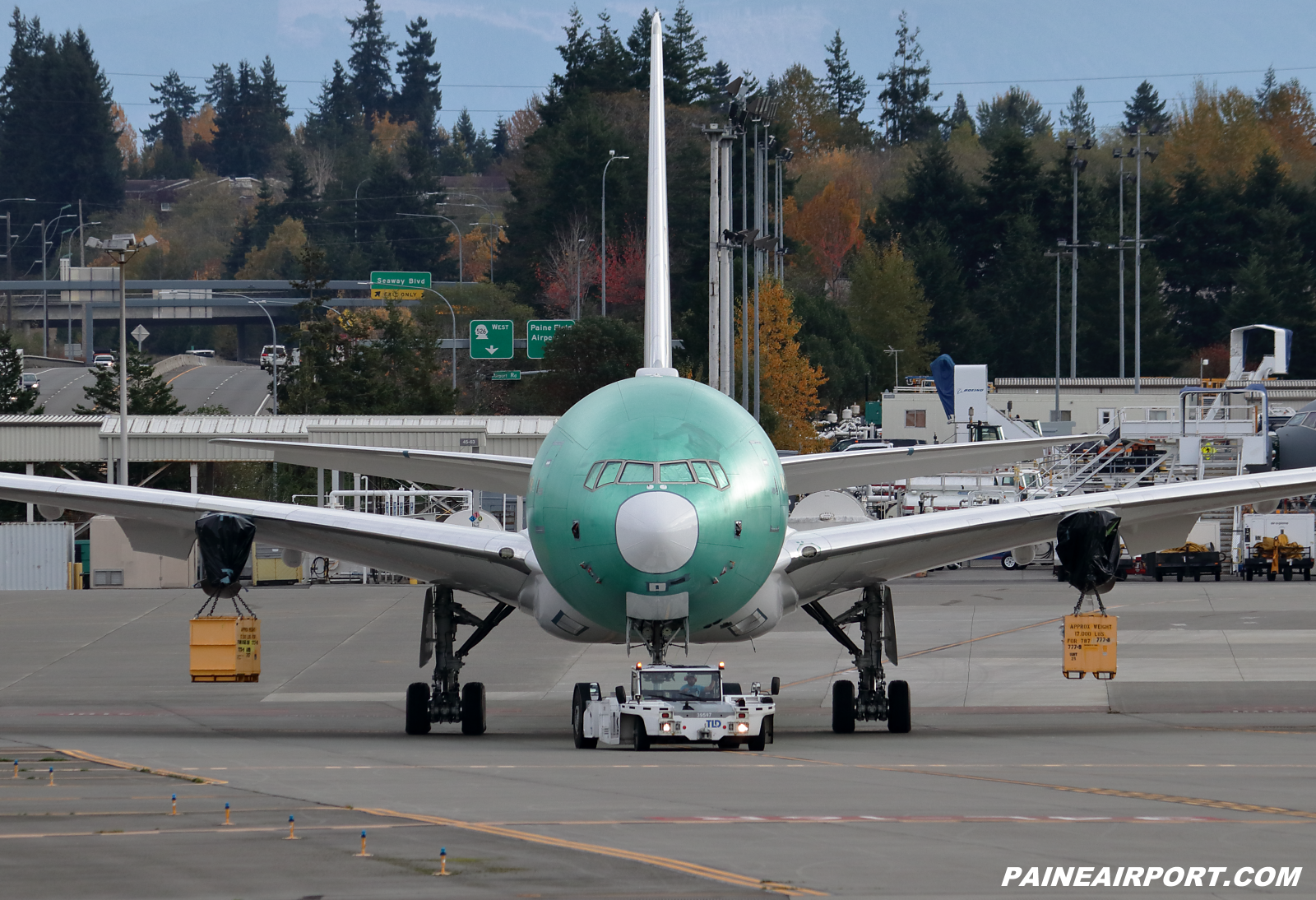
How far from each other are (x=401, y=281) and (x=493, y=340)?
42.7ft

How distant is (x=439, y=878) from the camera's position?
42.7ft

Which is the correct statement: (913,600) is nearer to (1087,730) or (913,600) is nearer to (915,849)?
(1087,730)

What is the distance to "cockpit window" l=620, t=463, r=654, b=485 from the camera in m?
22.8

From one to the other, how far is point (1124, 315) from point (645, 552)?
125876 millimetres

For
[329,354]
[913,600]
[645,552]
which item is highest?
[329,354]

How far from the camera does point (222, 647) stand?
26453 mm

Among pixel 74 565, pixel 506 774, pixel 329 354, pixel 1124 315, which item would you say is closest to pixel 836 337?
pixel 1124 315

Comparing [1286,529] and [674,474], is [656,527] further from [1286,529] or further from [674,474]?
[1286,529]

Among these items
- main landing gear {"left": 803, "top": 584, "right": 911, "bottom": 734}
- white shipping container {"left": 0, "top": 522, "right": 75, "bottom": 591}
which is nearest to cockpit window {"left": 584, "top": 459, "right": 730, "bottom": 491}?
main landing gear {"left": 803, "top": 584, "right": 911, "bottom": 734}

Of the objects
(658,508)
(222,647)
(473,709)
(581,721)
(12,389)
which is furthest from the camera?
(12,389)

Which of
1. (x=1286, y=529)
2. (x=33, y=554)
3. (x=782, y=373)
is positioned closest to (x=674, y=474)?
(x=1286, y=529)

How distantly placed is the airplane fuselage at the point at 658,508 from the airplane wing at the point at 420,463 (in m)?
2.97

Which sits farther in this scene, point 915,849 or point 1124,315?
point 1124,315

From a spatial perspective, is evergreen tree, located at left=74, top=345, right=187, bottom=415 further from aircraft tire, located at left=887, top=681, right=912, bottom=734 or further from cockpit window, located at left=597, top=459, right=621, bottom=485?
cockpit window, located at left=597, top=459, right=621, bottom=485
